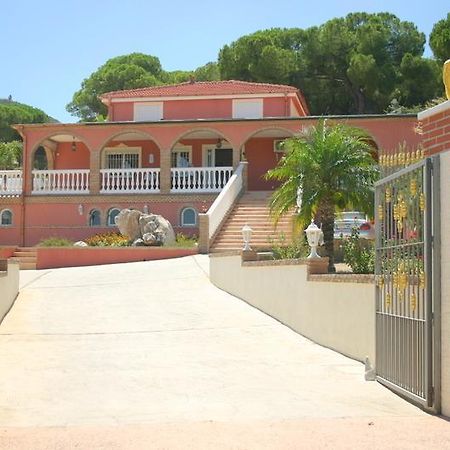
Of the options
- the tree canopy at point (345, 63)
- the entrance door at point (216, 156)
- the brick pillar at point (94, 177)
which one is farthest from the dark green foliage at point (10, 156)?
the brick pillar at point (94, 177)

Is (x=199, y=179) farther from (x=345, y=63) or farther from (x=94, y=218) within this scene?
(x=345, y=63)

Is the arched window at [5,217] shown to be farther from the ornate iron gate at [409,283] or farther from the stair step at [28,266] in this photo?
the ornate iron gate at [409,283]

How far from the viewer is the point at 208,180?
3017 cm

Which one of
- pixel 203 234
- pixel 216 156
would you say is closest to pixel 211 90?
pixel 216 156

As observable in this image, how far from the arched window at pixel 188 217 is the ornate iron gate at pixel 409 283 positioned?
20340 millimetres

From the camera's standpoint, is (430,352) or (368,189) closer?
(430,352)

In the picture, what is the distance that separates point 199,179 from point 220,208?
4327mm

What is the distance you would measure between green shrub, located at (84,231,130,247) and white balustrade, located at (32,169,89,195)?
13.8ft

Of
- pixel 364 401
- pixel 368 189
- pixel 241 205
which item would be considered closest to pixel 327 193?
pixel 368 189

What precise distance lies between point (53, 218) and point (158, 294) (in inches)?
565

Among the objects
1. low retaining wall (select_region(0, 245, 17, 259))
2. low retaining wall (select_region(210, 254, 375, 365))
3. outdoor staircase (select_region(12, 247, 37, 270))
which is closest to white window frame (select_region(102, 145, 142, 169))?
low retaining wall (select_region(0, 245, 17, 259))

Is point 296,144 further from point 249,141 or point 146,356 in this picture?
point 249,141

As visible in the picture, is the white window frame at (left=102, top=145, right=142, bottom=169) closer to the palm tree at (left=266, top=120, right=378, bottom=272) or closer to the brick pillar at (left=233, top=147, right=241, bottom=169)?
the brick pillar at (left=233, top=147, right=241, bottom=169)

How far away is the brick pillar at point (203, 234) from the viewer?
79.3 ft
